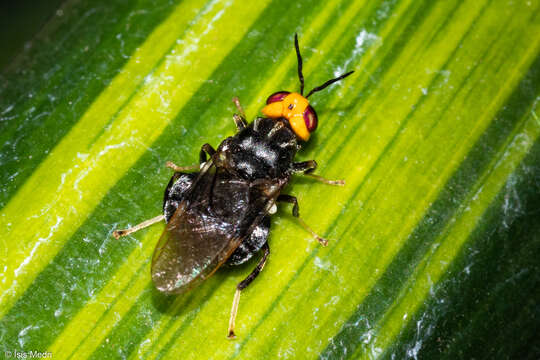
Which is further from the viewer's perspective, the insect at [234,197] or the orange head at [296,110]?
the orange head at [296,110]

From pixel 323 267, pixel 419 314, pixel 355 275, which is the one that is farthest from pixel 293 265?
pixel 419 314

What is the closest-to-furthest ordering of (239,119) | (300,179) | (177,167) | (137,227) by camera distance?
(137,227)
(177,167)
(239,119)
(300,179)

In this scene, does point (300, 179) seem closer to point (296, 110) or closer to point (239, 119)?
point (296, 110)

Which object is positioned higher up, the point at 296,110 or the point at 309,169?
the point at 296,110

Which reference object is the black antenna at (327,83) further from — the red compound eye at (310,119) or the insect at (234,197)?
the red compound eye at (310,119)

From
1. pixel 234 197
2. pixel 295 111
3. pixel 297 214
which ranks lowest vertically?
pixel 297 214

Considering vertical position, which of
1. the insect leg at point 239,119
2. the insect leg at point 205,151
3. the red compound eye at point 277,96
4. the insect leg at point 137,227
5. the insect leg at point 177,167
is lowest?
the insect leg at point 137,227

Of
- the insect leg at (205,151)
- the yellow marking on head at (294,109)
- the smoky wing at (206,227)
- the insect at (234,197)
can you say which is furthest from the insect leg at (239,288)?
the yellow marking on head at (294,109)

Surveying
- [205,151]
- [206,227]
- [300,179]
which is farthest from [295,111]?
[206,227]

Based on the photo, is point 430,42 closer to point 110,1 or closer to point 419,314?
point 419,314
